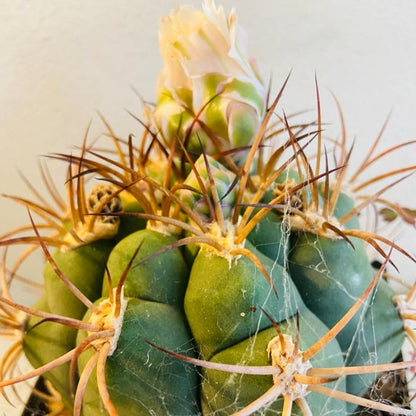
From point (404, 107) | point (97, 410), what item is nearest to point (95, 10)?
point (404, 107)

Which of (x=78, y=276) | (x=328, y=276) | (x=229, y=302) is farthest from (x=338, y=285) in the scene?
(x=78, y=276)

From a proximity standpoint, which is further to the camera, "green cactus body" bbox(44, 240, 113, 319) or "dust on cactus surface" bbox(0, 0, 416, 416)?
"green cactus body" bbox(44, 240, 113, 319)

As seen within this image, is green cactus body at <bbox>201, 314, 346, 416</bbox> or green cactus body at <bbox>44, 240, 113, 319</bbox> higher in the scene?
green cactus body at <bbox>44, 240, 113, 319</bbox>

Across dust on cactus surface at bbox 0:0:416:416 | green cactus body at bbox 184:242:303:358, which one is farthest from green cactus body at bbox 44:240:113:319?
green cactus body at bbox 184:242:303:358

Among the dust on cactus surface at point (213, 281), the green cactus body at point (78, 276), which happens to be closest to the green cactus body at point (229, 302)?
the dust on cactus surface at point (213, 281)

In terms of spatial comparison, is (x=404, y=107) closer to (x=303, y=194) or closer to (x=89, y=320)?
(x=303, y=194)

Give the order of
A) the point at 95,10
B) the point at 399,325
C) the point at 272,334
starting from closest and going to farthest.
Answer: the point at 272,334 < the point at 399,325 < the point at 95,10

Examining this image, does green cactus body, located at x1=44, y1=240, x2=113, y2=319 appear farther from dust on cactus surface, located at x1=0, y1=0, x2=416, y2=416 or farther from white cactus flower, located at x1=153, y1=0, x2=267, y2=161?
white cactus flower, located at x1=153, y1=0, x2=267, y2=161
